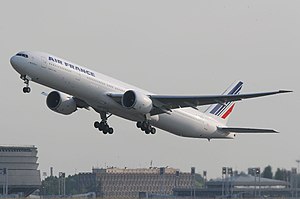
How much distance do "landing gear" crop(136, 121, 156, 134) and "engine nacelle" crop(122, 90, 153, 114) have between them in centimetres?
299

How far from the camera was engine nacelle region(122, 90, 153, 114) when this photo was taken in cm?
6581

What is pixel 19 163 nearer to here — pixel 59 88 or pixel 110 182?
pixel 110 182

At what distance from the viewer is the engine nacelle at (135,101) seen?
65812mm

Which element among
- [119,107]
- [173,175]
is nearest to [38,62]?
[119,107]

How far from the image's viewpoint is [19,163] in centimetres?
15212

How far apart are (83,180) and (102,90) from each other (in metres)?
89.4

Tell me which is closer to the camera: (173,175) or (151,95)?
(151,95)

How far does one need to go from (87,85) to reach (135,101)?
4.32 m

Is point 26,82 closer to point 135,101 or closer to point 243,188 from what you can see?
point 135,101

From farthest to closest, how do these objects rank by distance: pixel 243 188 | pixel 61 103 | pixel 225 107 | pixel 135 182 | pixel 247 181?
pixel 135 182 → pixel 247 181 → pixel 243 188 → pixel 225 107 → pixel 61 103

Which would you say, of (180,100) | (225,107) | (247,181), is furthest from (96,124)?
(247,181)

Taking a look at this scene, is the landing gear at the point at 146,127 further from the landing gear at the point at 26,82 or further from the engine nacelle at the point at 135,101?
the landing gear at the point at 26,82

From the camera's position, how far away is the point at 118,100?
6594cm

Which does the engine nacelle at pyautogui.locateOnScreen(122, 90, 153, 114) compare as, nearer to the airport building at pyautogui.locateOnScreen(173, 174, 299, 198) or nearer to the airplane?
the airplane
